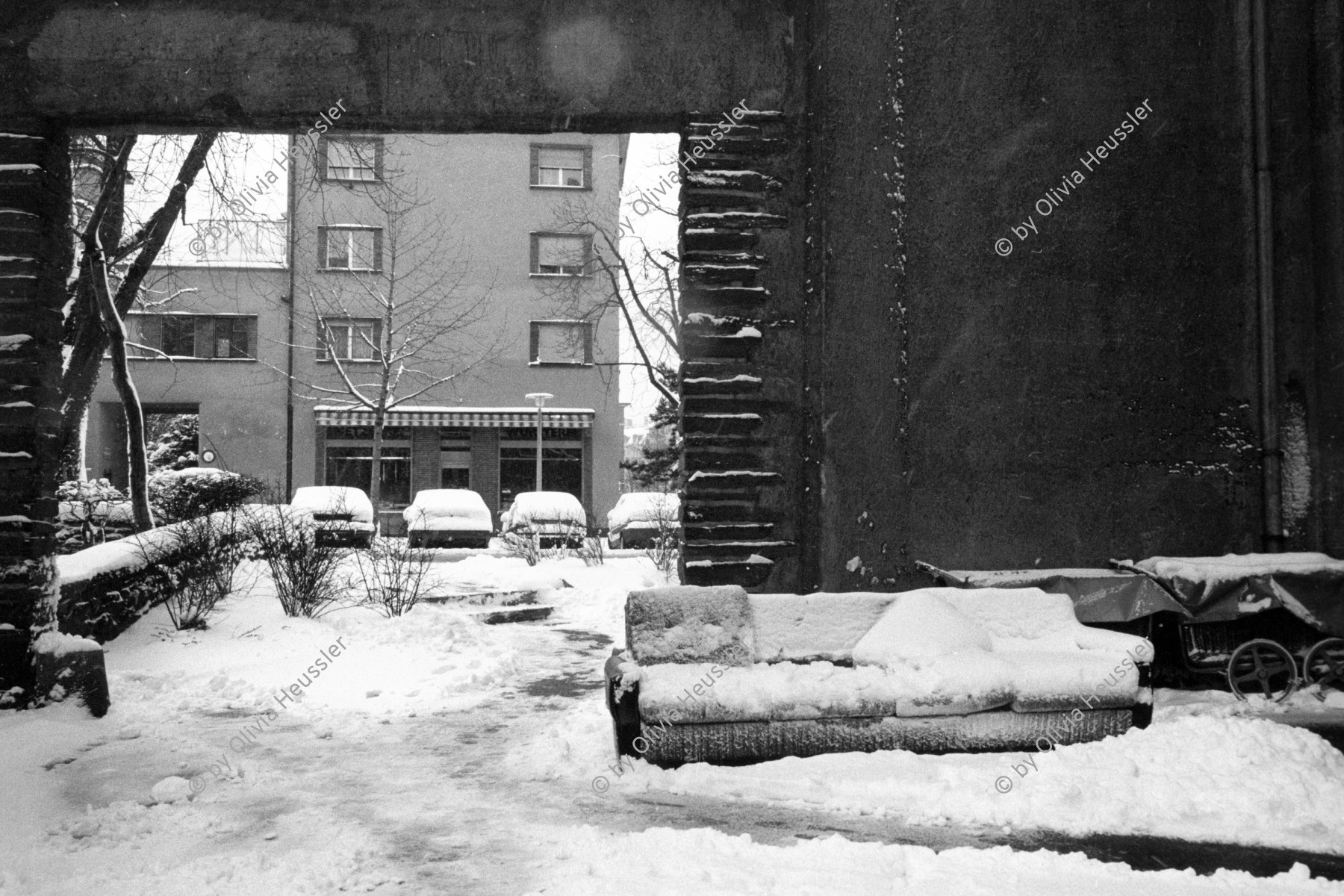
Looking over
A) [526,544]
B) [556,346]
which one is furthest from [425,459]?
[526,544]

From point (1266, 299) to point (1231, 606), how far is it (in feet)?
7.95

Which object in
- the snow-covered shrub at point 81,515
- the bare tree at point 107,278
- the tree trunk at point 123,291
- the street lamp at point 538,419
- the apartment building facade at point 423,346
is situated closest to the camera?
the bare tree at point 107,278

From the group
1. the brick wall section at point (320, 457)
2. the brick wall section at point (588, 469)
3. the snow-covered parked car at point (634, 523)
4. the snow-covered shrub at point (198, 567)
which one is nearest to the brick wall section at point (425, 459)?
the brick wall section at point (320, 457)

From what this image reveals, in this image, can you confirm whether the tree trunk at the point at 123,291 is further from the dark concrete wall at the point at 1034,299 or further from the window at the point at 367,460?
the window at the point at 367,460

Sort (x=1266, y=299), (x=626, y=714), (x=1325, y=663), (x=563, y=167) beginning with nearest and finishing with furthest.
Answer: (x=626, y=714) < (x=1325, y=663) < (x=1266, y=299) < (x=563, y=167)

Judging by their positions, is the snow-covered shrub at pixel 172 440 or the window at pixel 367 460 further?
the snow-covered shrub at pixel 172 440

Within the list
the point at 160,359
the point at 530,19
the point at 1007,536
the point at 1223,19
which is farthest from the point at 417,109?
the point at 160,359

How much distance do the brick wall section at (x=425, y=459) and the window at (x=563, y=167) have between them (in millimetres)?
8156

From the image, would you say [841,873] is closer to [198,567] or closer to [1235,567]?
[1235,567]

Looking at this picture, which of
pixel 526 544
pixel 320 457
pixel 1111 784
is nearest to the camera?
pixel 1111 784

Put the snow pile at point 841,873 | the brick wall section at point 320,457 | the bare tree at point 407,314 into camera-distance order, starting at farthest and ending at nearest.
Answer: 1. the brick wall section at point 320,457
2. the bare tree at point 407,314
3. the snow pile at point 841,873

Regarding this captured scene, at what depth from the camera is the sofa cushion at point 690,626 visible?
20.8 ft

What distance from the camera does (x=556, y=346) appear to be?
31203mm

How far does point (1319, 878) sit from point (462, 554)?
17.2 metres
